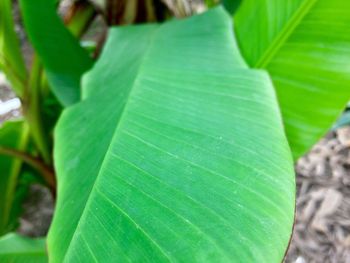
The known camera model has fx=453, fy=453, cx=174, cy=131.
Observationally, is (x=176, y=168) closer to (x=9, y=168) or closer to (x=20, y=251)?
(x=20, y=251)

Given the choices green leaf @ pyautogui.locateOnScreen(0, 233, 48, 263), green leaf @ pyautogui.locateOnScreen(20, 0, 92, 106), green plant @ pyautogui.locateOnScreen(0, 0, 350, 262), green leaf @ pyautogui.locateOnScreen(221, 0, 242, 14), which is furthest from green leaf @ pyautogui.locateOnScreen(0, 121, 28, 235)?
green leaf @ pyautogui.locateOnScreen(221, 0, 242, 14)

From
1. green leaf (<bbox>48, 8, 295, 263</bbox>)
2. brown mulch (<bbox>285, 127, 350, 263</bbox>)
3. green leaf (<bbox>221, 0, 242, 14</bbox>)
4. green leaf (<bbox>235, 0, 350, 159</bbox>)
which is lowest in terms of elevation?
brown mulch (<bbox>285, 127, 350, 263</bbox>)

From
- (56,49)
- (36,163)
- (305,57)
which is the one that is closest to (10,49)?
(56,49)

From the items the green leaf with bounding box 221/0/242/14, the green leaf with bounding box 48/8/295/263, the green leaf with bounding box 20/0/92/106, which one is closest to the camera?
the green leaf with bounding box 48/8/295/263

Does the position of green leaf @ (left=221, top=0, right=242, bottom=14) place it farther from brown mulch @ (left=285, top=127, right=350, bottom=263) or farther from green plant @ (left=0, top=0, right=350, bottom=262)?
brown mulch @ (left=285, top=127, right=350, bottom=263)

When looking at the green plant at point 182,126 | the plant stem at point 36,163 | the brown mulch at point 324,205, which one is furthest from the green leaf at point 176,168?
the brown mulch at point 324,205

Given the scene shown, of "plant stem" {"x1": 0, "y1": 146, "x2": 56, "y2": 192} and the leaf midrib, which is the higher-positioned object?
the leaf midrib

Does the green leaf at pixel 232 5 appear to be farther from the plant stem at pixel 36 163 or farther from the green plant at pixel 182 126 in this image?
the plant stem at pixel 36 163

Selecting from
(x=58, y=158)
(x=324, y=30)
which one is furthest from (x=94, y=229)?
(x=324, y=30)

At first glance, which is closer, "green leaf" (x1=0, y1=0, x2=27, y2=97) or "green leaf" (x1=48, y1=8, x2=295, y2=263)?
"green leaf" (x1=48, y1=8, x2=295, y2=263)
